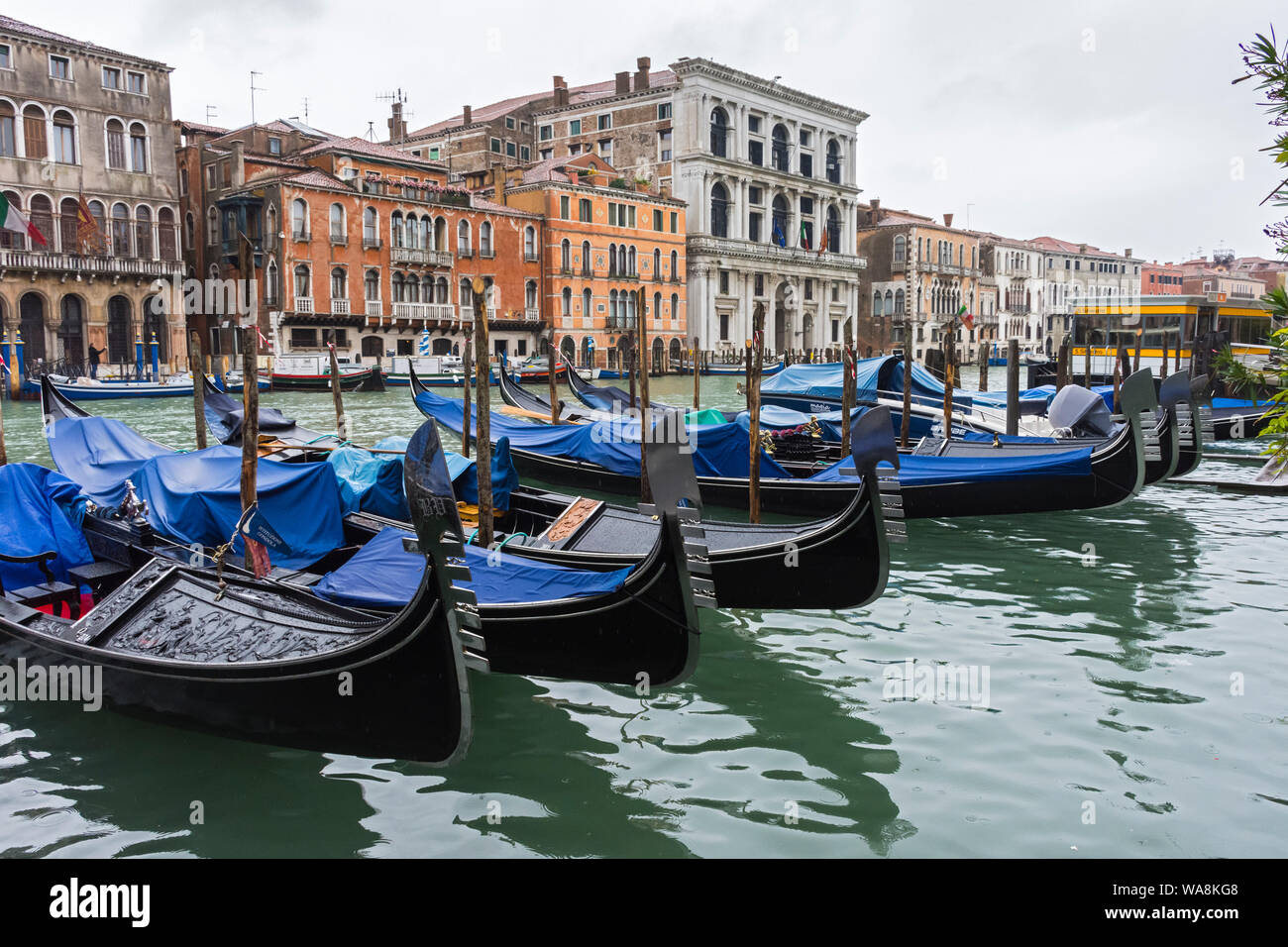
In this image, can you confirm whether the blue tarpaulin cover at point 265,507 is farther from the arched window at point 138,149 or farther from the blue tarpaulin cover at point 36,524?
the arched window at point 138,149

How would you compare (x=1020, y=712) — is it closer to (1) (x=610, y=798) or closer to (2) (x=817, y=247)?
(1) (x=610, y=798)

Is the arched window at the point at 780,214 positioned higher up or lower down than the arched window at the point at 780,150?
lower down

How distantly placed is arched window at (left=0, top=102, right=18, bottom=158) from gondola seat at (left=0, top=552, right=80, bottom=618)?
21418mm

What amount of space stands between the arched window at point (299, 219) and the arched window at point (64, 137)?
16.6 feet

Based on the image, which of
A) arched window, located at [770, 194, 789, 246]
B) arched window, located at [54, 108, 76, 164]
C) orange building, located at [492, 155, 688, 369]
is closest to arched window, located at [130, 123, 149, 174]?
arched window, located at [54, 108, 76, 164]

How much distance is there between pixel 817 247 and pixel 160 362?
24.4 metres

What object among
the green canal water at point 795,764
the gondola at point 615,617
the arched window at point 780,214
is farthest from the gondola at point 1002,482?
the arched window at point 780,214

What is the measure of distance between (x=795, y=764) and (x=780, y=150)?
118 feet

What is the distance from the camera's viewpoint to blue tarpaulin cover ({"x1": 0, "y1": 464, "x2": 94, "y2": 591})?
482 cm

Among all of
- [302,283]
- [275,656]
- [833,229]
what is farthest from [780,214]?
[275,656]

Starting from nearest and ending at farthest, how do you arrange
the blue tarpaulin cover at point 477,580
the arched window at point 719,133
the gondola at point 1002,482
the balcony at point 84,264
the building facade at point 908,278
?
1. the blue tarpaulin cover at point 477,580
2. the gondola at point 1002,482
3. the balcony at point 84,264
4. the arched window at point 719,133
5. the building facade at point 908,278

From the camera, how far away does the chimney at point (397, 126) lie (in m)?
36.8

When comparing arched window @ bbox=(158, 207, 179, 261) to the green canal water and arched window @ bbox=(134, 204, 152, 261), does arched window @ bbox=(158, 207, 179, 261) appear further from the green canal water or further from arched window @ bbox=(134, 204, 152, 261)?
the green canal water

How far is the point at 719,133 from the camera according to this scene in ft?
112
